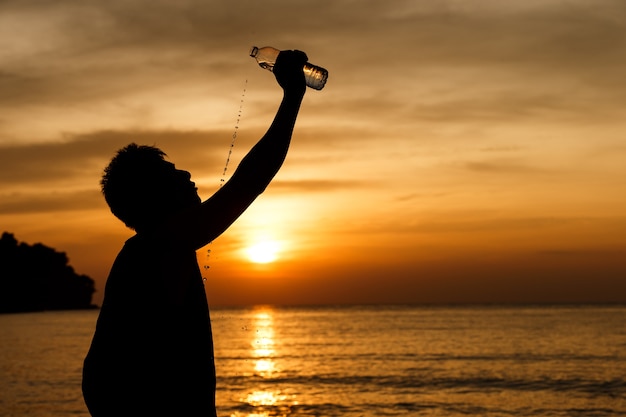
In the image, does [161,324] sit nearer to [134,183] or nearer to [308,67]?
[134,183]

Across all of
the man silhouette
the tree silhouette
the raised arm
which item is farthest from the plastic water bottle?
the tree silhouette

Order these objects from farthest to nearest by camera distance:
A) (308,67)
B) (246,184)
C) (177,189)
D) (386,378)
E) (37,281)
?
(37,281) → (386,378) → (308,67) → (177,189) → (246,184)

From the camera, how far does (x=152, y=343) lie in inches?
79.9

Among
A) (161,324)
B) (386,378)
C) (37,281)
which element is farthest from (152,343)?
(37,281)

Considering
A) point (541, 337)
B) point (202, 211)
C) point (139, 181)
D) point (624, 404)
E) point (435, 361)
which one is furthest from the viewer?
point (541, 337)

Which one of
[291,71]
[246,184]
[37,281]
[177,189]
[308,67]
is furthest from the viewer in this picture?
[37,281]

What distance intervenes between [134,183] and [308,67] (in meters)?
0.96

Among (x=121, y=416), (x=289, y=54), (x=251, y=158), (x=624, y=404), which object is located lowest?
(x=624, y=404)

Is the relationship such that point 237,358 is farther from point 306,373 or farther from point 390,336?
point 390,336

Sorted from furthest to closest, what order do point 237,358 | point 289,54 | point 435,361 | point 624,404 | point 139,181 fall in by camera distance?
1. point 237,358
2. point 435,361
3. point 624,404
4. point 139,181
5. point 289,54

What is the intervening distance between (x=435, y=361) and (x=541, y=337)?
69.5 ft

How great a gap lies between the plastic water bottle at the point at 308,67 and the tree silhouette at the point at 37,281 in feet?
442

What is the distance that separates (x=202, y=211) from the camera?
74.1 inches

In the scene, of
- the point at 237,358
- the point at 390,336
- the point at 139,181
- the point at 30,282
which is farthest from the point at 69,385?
the point at 30,282
